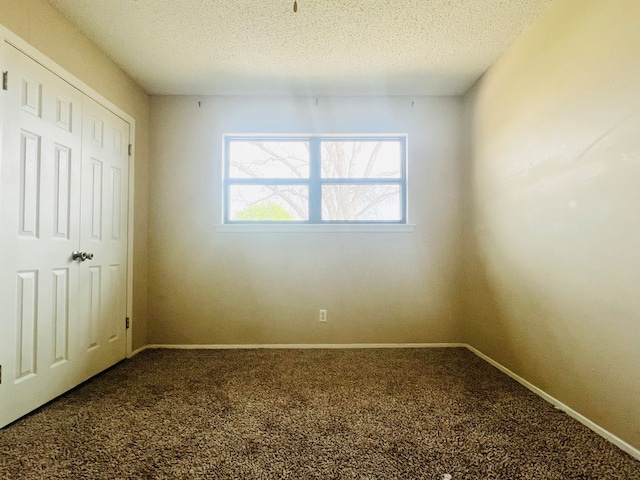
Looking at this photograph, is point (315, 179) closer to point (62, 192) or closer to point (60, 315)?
point (62, 192)

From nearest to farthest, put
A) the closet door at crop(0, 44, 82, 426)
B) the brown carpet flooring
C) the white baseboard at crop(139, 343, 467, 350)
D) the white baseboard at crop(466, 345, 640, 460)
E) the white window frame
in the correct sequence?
the brown carpet flooring
the white baseboard at crop(466, 345, 640, 460)
the closet door at crop(0, 44, 82, 426)
the white baseboard at crop(139, 343, 467, 350)
the white window frame

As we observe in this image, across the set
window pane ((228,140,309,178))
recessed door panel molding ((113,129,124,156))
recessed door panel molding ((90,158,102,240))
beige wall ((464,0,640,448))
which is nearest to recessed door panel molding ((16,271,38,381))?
recessed door panel molding ((90,158,102,240))

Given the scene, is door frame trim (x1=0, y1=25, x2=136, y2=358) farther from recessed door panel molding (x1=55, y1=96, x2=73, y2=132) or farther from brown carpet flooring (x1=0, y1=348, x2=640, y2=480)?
brown carpet flooring (x1=0, y1=348, x2=640, y2=480)

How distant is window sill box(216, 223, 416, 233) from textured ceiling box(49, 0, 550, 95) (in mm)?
1296

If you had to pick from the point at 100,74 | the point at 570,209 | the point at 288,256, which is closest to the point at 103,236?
the point at 100,74

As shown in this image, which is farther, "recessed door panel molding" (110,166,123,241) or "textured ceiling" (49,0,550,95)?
"recessed door panel molding" (110,166,123,241)

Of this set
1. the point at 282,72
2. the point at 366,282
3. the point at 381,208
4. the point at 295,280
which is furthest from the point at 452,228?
the point at 282,72

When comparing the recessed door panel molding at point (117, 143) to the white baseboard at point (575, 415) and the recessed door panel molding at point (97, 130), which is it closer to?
the recessed door panel molding at point (97, 130)

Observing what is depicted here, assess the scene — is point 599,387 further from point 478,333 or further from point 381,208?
point 381,208

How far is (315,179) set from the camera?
3330 mm

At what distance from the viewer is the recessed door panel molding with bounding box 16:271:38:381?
1.84 meters

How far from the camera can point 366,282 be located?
3246mm

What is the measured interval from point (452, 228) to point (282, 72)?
215 cm

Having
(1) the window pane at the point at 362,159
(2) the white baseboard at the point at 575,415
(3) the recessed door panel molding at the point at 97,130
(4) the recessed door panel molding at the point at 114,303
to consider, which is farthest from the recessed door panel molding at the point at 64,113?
(2) the white baseboard at the point at 575,415
